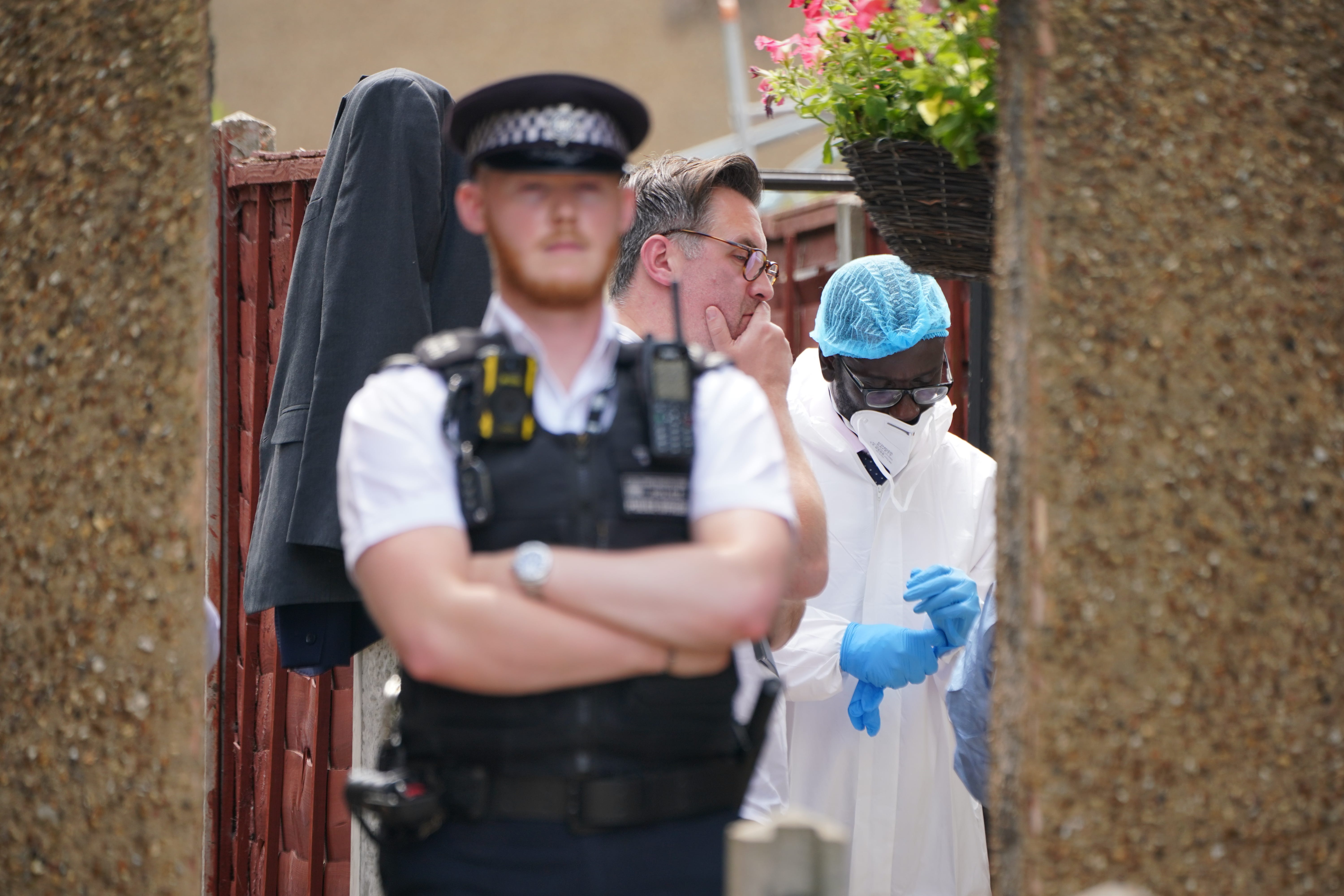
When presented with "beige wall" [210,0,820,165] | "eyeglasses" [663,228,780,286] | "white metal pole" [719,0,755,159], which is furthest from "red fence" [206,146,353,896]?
"beige wall" [210,0,820,165]

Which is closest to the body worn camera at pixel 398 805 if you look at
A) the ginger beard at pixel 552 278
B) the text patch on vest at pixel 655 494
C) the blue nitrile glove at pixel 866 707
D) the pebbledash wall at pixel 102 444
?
the pebbledash wall at pixel 102 444

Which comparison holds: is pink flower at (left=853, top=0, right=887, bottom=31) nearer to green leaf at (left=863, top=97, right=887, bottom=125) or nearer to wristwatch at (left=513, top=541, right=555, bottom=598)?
green leaf at (left=863, top=97, right=887, bottom=125)

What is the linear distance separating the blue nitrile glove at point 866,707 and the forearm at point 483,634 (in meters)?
1.78

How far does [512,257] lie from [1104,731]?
106 centimetres

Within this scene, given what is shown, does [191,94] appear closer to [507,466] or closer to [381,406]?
[381,406]

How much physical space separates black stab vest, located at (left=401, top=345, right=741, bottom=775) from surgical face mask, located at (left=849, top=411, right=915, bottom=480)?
1872 mm

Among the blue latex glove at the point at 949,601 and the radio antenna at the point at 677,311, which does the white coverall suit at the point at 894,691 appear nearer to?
the blue latex glove at the point at 949,601

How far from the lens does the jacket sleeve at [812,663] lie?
325 centimetres

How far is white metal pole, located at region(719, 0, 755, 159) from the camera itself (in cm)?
922

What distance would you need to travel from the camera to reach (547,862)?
1.67 m

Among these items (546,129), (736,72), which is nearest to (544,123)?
(546,129)

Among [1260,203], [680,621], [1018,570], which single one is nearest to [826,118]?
[1260,203]

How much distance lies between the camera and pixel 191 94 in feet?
6.12

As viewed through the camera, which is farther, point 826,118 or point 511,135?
point 826,118
